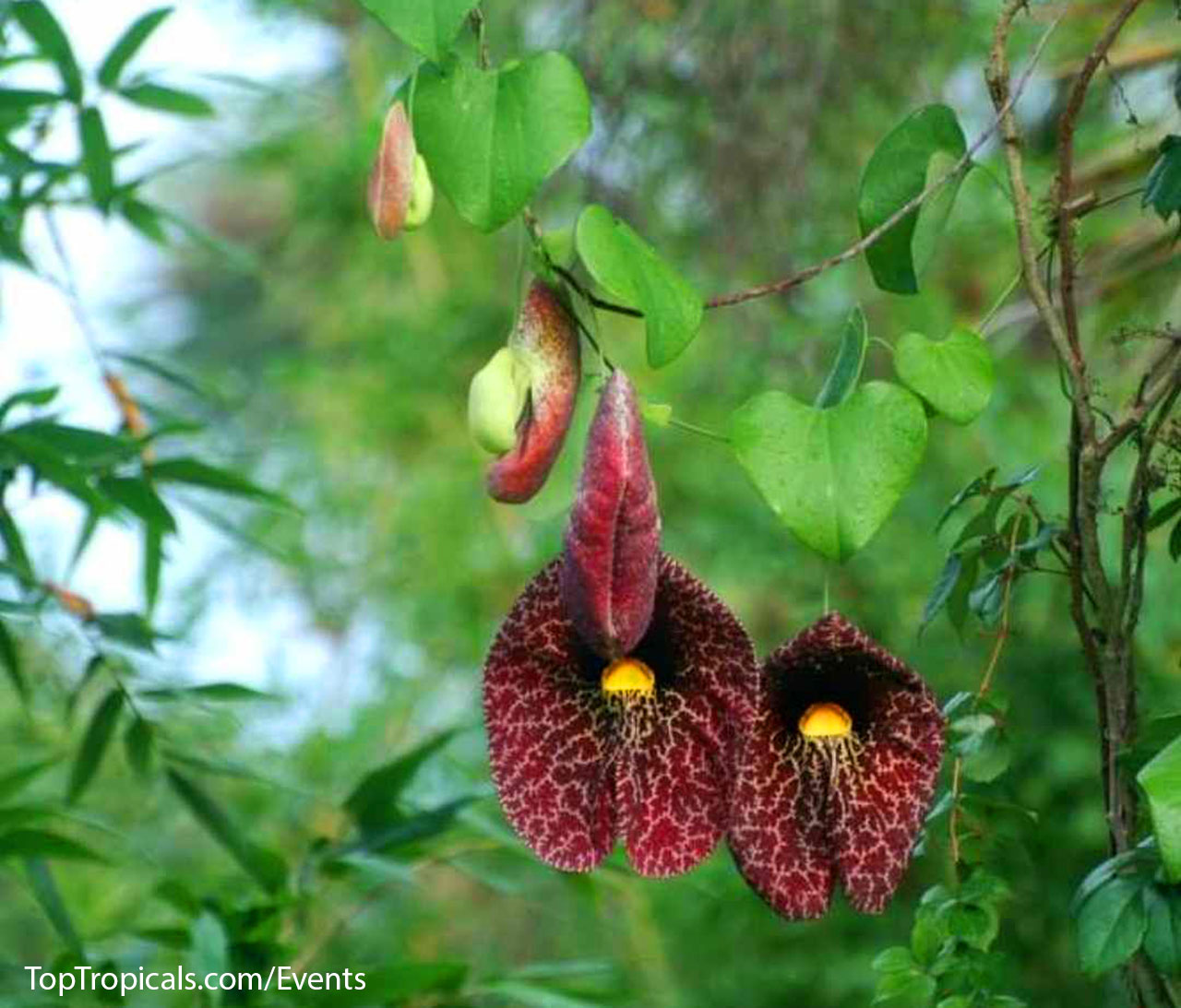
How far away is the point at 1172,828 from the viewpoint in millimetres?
751

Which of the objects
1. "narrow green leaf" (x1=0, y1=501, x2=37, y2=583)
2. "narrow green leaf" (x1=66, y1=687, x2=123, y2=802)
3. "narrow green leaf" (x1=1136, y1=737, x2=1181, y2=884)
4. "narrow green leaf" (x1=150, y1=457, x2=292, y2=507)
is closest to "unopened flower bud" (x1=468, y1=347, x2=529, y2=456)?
"narrow green leaf" (x1=1136, y1=737, x2=1181, y2=884)

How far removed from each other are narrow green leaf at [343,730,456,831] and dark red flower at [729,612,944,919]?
27.8 inches

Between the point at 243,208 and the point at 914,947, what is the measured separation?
735 centimetres

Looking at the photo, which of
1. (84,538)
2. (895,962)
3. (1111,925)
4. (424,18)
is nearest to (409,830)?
(84,538)

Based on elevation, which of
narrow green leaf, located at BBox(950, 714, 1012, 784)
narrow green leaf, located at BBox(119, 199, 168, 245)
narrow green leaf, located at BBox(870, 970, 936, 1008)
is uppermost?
narrow green leaf, located at BBox(119, 199, 168, 245)

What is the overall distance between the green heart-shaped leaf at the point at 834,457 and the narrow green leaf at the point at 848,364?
0.9 inches

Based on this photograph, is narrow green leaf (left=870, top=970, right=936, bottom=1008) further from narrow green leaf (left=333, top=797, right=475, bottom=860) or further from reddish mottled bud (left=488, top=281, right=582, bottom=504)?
narrow green leaf (left=333, top=797, right=475, bottom=860)

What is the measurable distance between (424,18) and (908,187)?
0.23 metres

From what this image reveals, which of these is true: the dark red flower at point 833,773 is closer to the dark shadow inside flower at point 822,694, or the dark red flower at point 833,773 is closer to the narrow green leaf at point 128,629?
the dark shadow inside flower at point 822,694

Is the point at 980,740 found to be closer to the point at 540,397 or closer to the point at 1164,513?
the point at 1164,513

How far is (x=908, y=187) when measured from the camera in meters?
0.90

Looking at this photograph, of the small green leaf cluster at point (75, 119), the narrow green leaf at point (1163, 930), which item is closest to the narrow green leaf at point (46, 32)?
Answer: the small green leaf cluster at point (75, 119)

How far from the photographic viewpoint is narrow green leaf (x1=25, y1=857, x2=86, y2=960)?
1.38m

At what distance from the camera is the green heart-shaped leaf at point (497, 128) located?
2.55 feet
